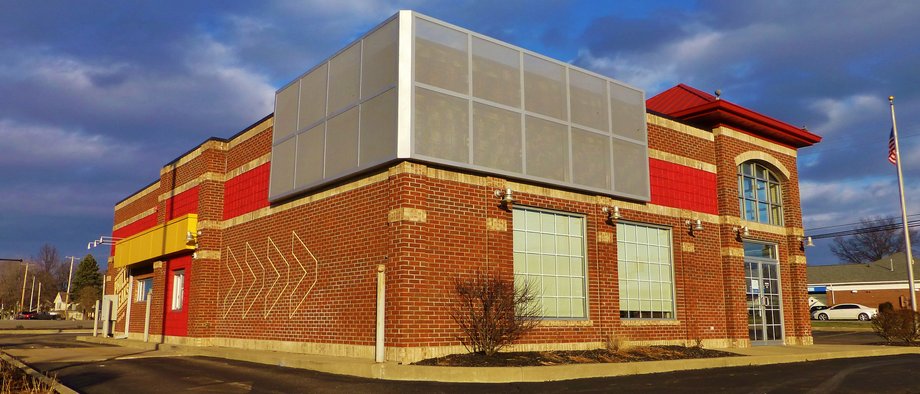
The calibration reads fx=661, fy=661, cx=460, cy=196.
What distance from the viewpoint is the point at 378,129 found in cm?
1523

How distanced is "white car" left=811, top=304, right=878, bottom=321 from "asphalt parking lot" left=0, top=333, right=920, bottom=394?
44316mm

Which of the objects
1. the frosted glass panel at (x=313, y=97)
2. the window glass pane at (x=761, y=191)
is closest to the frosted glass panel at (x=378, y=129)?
the frosted glass panel at (x=313, y=97)

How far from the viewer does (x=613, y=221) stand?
722 inches

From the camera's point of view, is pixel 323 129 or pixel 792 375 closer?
pixel 792 375

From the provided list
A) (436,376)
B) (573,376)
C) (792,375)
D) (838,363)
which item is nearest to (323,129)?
(436,376)

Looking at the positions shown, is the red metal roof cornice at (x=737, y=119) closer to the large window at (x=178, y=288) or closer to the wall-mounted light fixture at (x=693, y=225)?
the wall-mounted light fixture at (x=693, y=225)

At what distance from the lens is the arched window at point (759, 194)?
23.1 meters

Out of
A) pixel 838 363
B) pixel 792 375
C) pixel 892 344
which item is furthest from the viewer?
pixel 892 344

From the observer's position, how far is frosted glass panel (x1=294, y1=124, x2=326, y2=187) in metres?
17.6

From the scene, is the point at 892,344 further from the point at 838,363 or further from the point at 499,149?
the point at 499,149

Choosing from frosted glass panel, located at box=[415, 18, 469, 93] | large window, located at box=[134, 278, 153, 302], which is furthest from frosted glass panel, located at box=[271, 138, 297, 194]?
large window, located at box=[134, 278, 153, 302]

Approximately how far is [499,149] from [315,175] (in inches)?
200

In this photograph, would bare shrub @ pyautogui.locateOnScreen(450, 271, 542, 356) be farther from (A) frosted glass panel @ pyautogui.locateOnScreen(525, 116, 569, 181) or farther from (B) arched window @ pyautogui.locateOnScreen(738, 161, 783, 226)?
(B) arched window @ pyautogui.locateOnScreen(738, 161, 783, 226)

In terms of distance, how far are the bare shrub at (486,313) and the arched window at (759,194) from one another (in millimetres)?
11629
